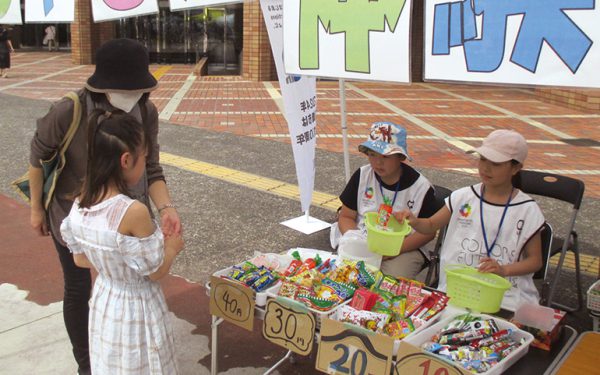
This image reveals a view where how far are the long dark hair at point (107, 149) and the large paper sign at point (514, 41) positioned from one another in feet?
4.34

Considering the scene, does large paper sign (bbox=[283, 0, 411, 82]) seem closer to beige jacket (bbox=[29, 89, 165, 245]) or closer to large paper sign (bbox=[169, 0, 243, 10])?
large paper sign (bbox=[169, 0, 243, 10])

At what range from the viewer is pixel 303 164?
469 centimetres

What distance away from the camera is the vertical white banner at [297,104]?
4.19 meters

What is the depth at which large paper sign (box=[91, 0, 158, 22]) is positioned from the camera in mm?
3680

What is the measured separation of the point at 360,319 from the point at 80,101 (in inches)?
60.2

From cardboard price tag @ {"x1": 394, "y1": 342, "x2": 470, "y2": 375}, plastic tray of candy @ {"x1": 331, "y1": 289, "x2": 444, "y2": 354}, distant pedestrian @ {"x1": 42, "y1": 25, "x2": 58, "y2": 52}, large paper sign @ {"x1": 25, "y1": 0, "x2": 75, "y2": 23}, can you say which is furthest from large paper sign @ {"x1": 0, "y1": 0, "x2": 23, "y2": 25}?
distant pedestrian @ {"x1": 42, "y1": 25, "x2": 58, "y2": 52}

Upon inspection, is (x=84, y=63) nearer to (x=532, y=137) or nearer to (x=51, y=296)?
(x=532, y=137)

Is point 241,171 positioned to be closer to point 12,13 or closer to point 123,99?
point 12,13

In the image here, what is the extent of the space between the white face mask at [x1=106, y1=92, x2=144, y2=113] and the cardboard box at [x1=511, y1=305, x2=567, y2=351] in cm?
189

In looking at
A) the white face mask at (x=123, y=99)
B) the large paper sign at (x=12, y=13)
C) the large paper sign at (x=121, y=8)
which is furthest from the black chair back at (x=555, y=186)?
the large paper sign at (x=12, y=13)

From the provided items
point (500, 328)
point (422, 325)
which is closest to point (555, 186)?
point (500, 328)

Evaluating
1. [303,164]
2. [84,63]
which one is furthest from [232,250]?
[84,63]

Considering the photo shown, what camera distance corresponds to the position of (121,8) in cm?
380

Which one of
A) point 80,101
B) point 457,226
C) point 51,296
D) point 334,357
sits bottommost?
point 51,296
